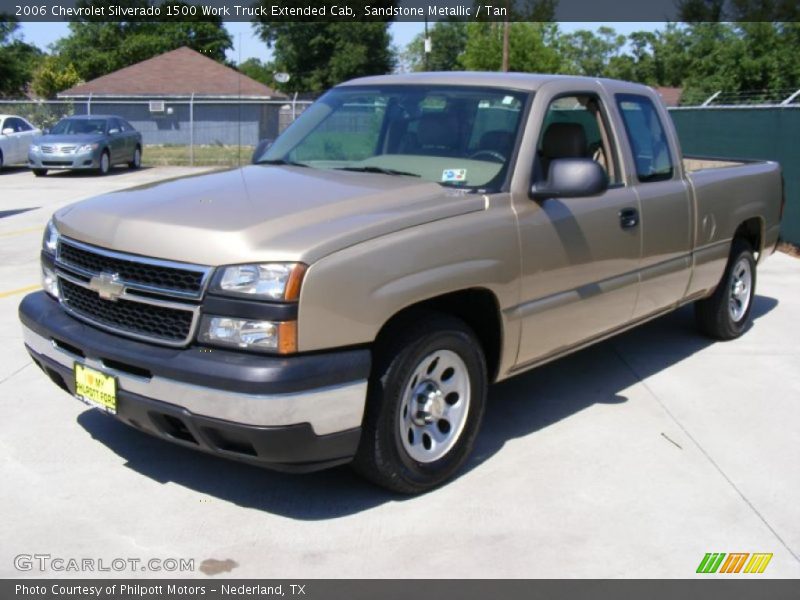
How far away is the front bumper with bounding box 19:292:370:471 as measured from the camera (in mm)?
3643

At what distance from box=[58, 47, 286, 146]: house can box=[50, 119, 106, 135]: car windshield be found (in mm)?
6202

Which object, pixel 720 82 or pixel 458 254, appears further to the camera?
pixel 720 82

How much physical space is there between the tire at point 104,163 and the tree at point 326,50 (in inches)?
1447

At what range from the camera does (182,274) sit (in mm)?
3828

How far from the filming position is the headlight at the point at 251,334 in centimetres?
365

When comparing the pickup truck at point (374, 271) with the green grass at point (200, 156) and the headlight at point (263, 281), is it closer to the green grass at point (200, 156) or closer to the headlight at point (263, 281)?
the headlight at point (263, 281)

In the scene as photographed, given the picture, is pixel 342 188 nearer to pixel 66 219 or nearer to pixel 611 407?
pixel 66 219

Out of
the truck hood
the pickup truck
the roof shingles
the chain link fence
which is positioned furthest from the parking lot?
the roof shingles

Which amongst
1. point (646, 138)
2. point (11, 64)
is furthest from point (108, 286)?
point (11, 64)

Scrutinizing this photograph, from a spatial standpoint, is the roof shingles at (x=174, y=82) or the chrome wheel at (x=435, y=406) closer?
the chrome wheel at (x=435, y=406)

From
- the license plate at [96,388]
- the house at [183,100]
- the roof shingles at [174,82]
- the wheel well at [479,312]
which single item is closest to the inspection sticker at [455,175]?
the wheel well at [479,312]

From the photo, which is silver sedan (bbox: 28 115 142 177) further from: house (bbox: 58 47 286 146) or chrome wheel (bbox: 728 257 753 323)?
chrome wheel (bbox: 728 257 753 323)
